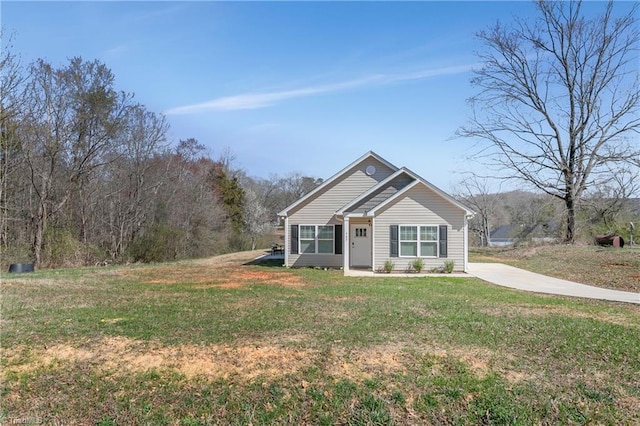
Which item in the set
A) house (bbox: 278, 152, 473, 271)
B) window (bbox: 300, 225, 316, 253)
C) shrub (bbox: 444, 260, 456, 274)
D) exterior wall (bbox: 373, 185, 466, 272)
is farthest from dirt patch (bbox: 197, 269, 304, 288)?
shrub (bbox: 444, 260, 456, 274)

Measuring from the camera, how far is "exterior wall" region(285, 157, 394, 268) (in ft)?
57.6

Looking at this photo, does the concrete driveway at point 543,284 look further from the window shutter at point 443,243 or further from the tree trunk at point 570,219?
the tree trunk at point 570,219

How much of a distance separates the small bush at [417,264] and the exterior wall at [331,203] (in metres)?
3.35

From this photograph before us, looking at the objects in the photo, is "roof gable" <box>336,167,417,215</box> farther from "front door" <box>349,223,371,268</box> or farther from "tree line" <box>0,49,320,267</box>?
"tree line" <box>0,49,320,267</box>

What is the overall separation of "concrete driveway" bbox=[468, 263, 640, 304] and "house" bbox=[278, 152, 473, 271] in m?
1.55

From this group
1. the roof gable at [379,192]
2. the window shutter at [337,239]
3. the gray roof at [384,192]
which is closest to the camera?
the roof gable at [379,192]

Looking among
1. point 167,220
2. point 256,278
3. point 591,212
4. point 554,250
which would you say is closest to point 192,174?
point 167,220

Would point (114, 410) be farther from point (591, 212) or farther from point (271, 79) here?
point (591, 212)

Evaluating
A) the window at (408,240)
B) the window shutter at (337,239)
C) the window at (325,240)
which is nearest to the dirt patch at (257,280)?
the window at (325,240)

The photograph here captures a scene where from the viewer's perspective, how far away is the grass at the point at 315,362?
12.4 feet

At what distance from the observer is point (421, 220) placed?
A: 52.1ft

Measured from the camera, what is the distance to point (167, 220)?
2839 centimetres

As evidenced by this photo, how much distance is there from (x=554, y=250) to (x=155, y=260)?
73.7 ft

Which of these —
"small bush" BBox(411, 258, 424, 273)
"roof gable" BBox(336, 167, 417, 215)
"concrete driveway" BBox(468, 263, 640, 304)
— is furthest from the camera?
"roof gable" BBox(336, 167, 417, 215)
